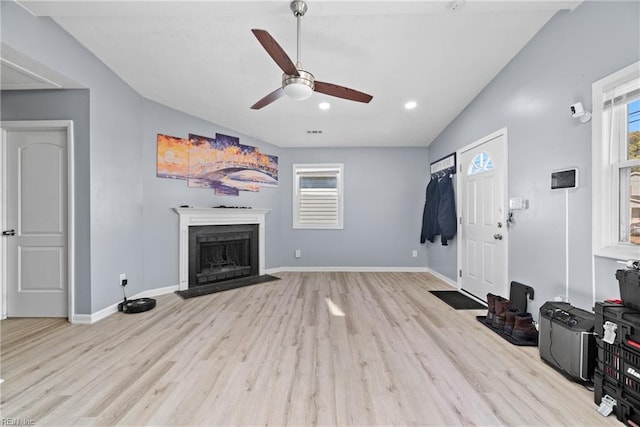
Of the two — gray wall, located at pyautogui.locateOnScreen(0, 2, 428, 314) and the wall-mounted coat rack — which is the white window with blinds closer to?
gray wall, located at pyautogui.locateOnScreen(0, 2, 428, 314)

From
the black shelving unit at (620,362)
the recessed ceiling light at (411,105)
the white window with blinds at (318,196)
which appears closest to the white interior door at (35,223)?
the white window with blinds at (318,196)

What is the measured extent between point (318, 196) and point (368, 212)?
3.54 feet

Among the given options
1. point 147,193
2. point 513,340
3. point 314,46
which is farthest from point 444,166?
point 147,193

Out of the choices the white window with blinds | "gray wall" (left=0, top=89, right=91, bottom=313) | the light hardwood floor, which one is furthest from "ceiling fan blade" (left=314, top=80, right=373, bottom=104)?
the white window with blinds

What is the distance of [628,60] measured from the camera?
167cm

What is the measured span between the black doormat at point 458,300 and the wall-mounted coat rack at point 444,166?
1.87 m

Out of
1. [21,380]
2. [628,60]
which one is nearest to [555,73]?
[628,60]

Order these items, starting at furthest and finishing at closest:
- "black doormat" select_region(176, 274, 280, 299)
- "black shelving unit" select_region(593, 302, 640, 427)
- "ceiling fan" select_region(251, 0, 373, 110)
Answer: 1. "black doormat" select_region(176, 274, 280, 299)
2. "ceiling fan" select_region(251, 0, 373, 110)
3. "black shelving unit" select_region(593, 302, 640, 427)

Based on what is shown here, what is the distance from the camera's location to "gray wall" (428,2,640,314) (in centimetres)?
180

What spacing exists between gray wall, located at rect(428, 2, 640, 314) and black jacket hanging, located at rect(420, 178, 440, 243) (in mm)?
1735

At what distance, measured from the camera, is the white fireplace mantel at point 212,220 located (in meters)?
3.85

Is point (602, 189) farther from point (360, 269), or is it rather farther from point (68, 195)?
point (68, 195)

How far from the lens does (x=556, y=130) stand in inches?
86.9

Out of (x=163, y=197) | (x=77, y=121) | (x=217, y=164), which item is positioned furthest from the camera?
(x=217, y=164)
